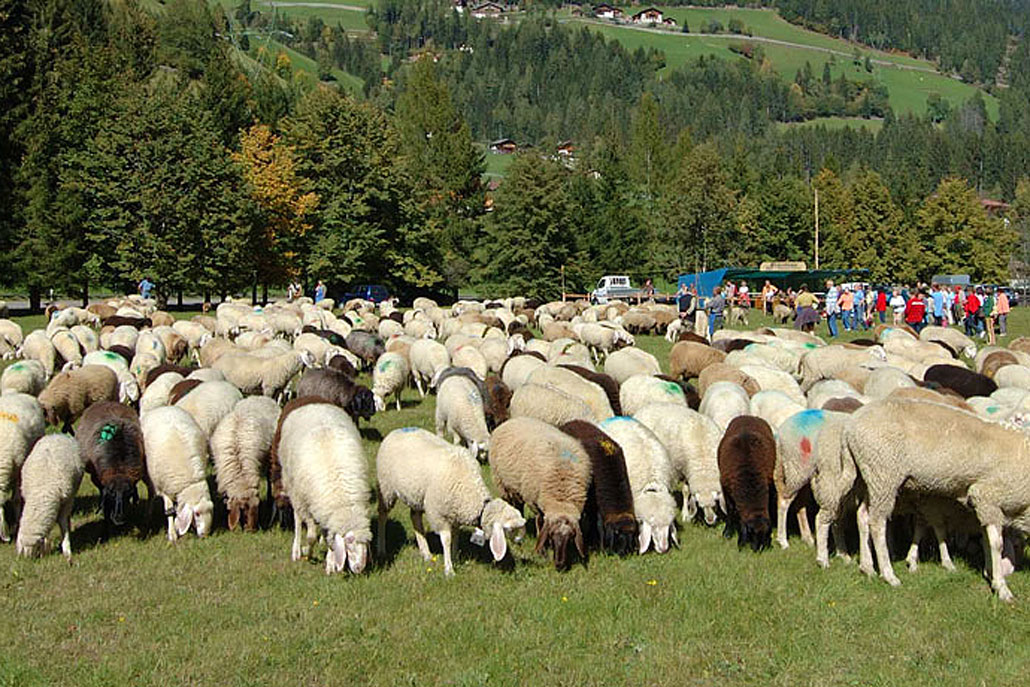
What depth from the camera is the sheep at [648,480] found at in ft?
32.4

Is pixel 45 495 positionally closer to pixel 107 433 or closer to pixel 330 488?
pixel 107 433

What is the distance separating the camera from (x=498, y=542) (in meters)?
8.98

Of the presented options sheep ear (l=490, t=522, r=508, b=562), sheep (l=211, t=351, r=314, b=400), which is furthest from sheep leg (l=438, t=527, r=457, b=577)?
sheep (l=211, t=351, r=314, b=400)

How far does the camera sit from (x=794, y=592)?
343 inches

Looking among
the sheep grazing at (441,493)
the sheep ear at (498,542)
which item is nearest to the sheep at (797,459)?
the sheep grazing at (441,493)

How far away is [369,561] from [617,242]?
6504cm

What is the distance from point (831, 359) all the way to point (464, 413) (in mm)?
7935

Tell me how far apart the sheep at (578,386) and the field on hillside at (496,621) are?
4.02 metres

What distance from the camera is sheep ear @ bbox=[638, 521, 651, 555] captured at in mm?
9695

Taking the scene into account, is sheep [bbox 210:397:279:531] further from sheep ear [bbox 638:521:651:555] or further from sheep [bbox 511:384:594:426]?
sheep ear [bbox 638:521:651:555]

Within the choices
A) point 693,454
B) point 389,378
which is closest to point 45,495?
point 693,454

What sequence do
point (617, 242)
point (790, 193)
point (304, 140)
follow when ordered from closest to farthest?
point (304, 140) → point (617, 242) → point (790, 193)

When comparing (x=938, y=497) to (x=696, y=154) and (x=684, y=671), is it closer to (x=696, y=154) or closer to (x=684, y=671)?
(x=684, y=671)

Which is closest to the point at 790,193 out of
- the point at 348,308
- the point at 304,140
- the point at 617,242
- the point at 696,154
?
the point at 696,154
